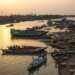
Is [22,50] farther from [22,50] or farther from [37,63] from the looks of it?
[37,63]

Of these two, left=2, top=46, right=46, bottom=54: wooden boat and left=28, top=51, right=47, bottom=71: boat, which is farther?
left=2, top=46, right=46, bottom=54: wooden boat

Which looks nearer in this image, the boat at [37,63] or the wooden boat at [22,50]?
the boat at [37,63]

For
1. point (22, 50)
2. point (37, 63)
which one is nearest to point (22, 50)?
point (22, 50)

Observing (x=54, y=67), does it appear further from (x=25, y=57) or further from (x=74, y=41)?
(x=74, y=41)

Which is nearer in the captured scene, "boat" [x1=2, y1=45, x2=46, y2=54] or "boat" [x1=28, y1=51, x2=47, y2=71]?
"boat" [x1=28, y1=51, x2=47, y2=71]

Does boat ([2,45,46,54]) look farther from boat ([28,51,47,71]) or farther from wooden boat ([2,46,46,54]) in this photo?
boat ([28,51,47,71])

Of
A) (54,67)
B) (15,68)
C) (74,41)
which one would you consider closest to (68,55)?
(54,67)

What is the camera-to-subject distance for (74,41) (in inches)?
1566

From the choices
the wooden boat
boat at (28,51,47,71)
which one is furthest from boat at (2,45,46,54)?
boat at (28,51,47,71)

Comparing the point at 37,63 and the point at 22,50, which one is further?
the point at 22,50

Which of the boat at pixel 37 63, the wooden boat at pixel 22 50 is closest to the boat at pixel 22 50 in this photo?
the wooden boat at pixel 22 50

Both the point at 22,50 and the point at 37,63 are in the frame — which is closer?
the point at 37,63

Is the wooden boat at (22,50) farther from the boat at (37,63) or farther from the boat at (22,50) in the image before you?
the boat at (37,63)

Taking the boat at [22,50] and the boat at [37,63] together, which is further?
the boat at [22,50]
